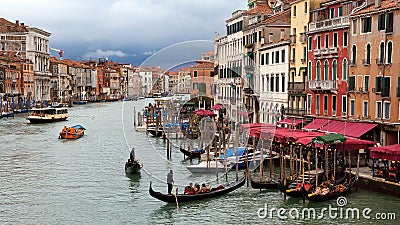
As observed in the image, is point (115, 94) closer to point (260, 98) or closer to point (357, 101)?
point (260, 98)

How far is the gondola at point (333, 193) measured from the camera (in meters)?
11.6

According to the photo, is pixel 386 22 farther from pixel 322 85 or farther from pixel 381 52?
pixel 322 85

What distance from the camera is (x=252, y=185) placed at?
12.8m

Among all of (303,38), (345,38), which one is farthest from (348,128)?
(303,38)

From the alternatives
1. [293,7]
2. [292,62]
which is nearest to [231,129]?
[292,62]

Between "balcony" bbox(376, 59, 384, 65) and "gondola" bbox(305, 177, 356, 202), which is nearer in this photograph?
"gondola" bbox(305, 177, 356, 202)

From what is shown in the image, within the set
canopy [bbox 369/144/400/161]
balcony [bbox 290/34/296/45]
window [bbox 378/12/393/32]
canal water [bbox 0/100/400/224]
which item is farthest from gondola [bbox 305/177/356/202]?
balcony [bbox 290/34/296/45]

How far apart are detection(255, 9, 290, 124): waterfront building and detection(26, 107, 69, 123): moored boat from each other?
1520 centimetres

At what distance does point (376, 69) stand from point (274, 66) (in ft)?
21.8

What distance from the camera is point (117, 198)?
12.5 metres

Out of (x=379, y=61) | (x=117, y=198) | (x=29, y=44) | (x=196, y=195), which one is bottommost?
(x=117, y=198)

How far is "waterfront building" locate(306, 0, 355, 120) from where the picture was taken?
16.3 meters

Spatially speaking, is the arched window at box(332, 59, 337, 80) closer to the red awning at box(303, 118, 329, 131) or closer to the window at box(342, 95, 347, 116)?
the window at box(342, 95, 347, 116)

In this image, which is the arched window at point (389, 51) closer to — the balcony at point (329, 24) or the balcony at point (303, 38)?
the balcony at point (329, 24)
